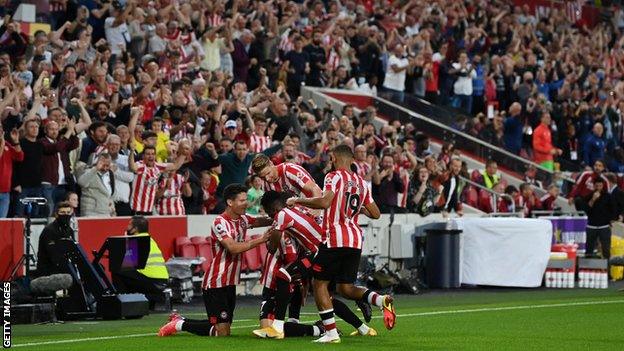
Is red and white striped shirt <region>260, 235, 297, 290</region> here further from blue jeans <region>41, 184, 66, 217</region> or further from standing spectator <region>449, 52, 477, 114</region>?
standing spectator <region>449, 52, 477, 114</region>

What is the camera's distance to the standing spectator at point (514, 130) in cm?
3422

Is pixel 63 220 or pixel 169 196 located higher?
pixel 169 196

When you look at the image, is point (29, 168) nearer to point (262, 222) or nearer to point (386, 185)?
point (262, 222)

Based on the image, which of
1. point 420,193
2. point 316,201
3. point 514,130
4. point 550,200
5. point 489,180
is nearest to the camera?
point 316,201

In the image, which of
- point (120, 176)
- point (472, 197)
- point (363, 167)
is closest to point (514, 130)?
point (472, 197)

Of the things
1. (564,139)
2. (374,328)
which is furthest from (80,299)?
(564,139)

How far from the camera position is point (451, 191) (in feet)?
91.5

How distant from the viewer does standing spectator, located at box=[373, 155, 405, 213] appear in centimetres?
2625

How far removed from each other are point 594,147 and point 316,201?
2213cm

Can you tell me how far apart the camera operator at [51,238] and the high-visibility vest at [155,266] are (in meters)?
1.43

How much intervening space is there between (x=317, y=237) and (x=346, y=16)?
19.0m

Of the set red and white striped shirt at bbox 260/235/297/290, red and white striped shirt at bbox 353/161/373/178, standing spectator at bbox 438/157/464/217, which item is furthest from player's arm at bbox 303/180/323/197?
standing spectator at bbox 438/157/464/217

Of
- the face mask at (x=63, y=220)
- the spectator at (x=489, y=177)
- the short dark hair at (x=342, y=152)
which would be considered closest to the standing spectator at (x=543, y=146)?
the spectator at (x=489, y=177)

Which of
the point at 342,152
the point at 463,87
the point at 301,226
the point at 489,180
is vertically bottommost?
the point at 301,226
